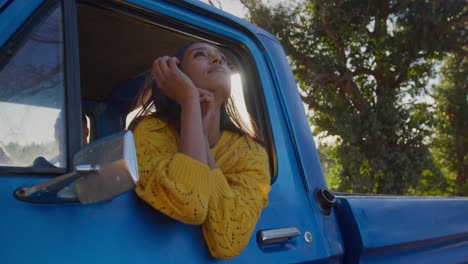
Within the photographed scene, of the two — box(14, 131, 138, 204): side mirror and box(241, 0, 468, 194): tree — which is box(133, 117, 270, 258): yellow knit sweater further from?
box(241, 0, 468, 194): tree

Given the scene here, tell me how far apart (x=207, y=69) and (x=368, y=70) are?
14022mm

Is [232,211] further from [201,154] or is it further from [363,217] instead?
[363,217]

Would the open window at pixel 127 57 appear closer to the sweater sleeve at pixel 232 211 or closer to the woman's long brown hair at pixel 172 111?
the woman's long brown hair at pixel 172 111

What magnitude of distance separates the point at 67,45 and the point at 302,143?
940 mm

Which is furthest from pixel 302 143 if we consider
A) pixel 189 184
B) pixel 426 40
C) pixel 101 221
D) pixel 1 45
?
pixel 426 40

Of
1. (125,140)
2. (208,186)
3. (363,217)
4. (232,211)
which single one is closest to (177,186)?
(208,186)

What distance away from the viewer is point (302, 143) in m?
1.86

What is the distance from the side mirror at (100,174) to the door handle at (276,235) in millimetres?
609

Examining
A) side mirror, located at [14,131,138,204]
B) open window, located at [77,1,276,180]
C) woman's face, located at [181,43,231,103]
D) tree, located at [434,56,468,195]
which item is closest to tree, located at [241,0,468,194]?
tree, located at [434,56,468,195]

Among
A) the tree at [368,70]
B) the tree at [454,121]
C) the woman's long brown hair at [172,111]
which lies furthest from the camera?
Result: the tree at [454,121]

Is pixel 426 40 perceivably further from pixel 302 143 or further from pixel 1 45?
pixel 1 45

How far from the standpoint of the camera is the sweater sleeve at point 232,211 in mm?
1307

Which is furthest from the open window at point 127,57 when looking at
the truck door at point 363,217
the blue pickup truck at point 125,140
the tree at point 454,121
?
the tree at point 454,121

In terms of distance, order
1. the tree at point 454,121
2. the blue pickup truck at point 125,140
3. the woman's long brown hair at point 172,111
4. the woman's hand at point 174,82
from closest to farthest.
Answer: the blue pickup truck at point 125,140 → the woman's hand at point 174,82 → the woman's long brown hair at point 172,111 → the tree at point 454,121
